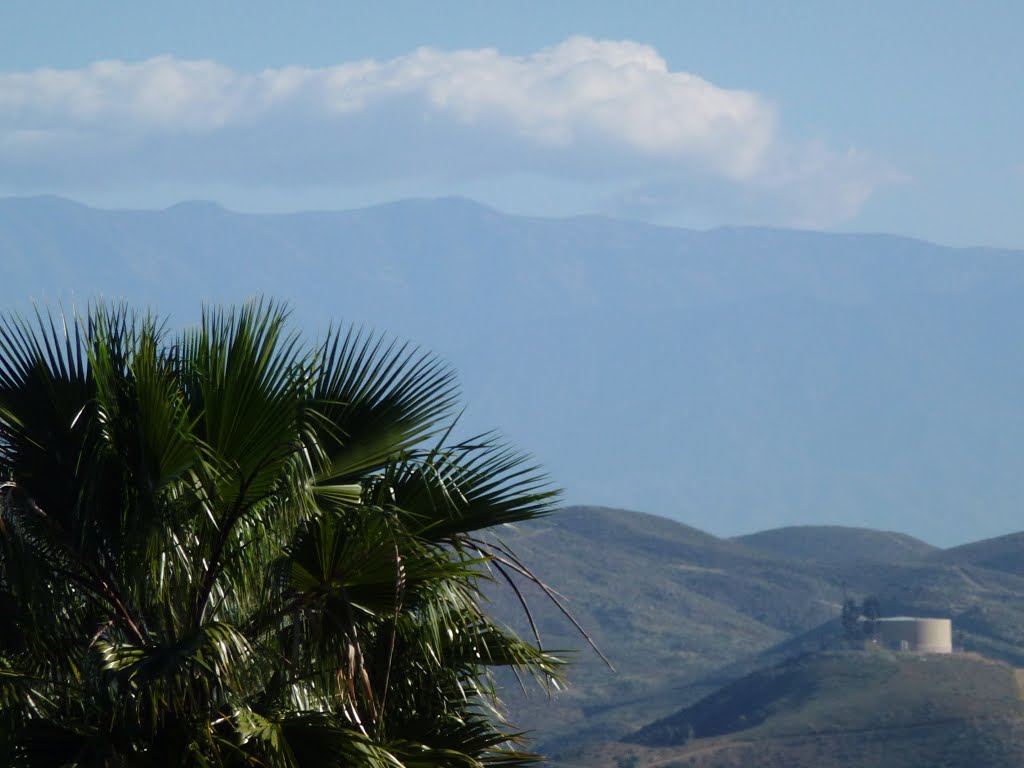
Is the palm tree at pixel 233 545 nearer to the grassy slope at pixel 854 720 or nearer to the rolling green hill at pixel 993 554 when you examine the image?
the grassy slope at pixel 854 720

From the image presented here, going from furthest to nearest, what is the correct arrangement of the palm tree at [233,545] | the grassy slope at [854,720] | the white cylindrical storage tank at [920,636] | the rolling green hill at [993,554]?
the rolling green hill at [993,554] < the white cylindrical storage tank at [920,636] < the grassy slope at [854,720] < the palm tree at [233,545]

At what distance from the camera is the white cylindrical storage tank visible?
129 meters

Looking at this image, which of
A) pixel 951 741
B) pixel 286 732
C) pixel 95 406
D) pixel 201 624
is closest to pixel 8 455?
pixel 95 406

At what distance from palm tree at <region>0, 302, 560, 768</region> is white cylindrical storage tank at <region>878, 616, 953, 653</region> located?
125 meters

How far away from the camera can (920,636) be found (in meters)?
130

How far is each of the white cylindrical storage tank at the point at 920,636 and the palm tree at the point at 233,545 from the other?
125m

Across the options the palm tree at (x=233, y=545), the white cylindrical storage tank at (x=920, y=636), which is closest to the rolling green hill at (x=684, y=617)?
the white cylindrical storage tank at (x=920, y=636)

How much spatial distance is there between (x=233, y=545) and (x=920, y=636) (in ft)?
419

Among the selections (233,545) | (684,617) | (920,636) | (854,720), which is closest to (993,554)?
(684,617)

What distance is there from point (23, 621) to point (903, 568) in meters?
178

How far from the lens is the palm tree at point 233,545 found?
7859 mm

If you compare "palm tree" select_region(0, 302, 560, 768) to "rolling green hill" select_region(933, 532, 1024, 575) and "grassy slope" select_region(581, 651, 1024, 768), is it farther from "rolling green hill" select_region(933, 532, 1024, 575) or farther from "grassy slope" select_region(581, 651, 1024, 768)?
"rolling green hill" select_region(933, 532, 1024, 575)

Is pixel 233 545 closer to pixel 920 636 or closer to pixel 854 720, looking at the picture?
pixel 854 720

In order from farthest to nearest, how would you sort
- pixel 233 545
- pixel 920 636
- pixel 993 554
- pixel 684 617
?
pixel 993 554
pixel 684 617
pixel 920 636
pixel 233 545
